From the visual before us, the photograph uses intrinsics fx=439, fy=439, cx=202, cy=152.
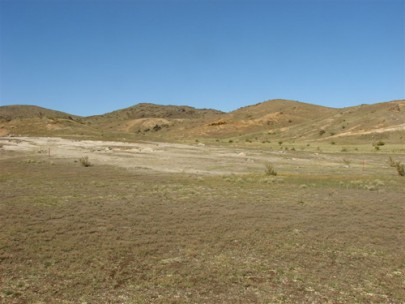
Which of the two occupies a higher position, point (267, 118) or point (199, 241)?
point (267, 118)

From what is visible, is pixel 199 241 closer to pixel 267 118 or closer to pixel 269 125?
pixel 269 125

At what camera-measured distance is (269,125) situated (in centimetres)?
11631

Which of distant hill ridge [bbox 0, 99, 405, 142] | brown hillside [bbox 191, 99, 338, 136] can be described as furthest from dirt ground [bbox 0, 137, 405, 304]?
brown hillside [bbox 191, 99, 338, 136]

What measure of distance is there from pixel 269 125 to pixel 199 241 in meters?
104

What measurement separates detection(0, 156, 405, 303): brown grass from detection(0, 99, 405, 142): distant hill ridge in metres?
53.4

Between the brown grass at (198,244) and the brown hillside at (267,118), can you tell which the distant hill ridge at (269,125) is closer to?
the brown hillside at (267,118)

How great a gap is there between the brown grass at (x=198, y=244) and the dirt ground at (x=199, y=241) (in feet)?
0.14

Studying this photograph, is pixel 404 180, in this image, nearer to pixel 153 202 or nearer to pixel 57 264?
pixel 153 202

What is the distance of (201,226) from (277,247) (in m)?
3.27

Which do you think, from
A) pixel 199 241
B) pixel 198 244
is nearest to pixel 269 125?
pixel 199 241

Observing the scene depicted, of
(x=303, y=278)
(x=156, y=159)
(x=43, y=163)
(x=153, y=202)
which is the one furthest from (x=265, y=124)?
(x=303, y=278)

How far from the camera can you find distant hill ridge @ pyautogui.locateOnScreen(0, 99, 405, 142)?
79.2 meters

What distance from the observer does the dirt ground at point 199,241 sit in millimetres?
10445

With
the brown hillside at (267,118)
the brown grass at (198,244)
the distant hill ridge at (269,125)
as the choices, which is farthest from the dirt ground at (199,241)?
the brown hillside at (267,118)
